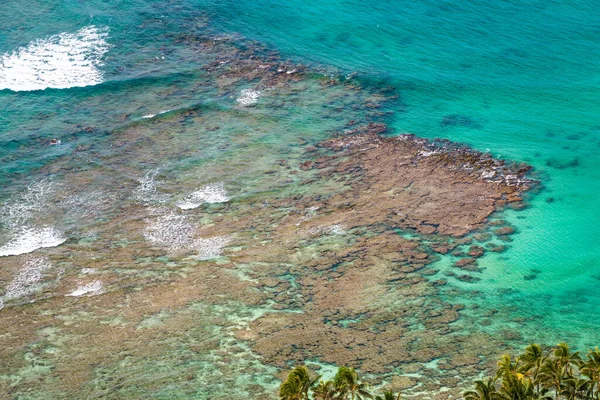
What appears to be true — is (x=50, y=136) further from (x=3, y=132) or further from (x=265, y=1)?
(x=265, y=1)

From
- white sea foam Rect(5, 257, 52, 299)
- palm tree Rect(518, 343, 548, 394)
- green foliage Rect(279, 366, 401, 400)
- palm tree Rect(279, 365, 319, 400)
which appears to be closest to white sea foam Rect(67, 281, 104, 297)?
white sea foam Rect(5, 257, 52, 299)

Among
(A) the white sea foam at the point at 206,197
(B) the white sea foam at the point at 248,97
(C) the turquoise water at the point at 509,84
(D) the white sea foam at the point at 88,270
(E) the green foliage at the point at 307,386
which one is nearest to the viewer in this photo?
(E) the green foliage at the point at 307,386

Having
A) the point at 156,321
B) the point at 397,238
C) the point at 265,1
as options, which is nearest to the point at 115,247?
the point at 156,321

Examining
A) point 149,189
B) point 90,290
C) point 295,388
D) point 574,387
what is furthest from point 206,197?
point 574,387

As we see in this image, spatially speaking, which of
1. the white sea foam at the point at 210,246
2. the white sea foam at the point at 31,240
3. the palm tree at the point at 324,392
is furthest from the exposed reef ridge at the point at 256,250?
the palm tree at the point at 324,392

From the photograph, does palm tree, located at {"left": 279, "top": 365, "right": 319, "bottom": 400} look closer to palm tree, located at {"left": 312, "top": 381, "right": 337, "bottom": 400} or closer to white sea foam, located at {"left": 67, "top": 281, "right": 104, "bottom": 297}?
palm tree, located at {"left": 312, "top": 381, "right": 337, "bottom": 400}

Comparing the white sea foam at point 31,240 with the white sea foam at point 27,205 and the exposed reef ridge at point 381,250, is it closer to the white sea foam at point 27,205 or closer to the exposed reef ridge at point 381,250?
the white sea foam at point 27,205
